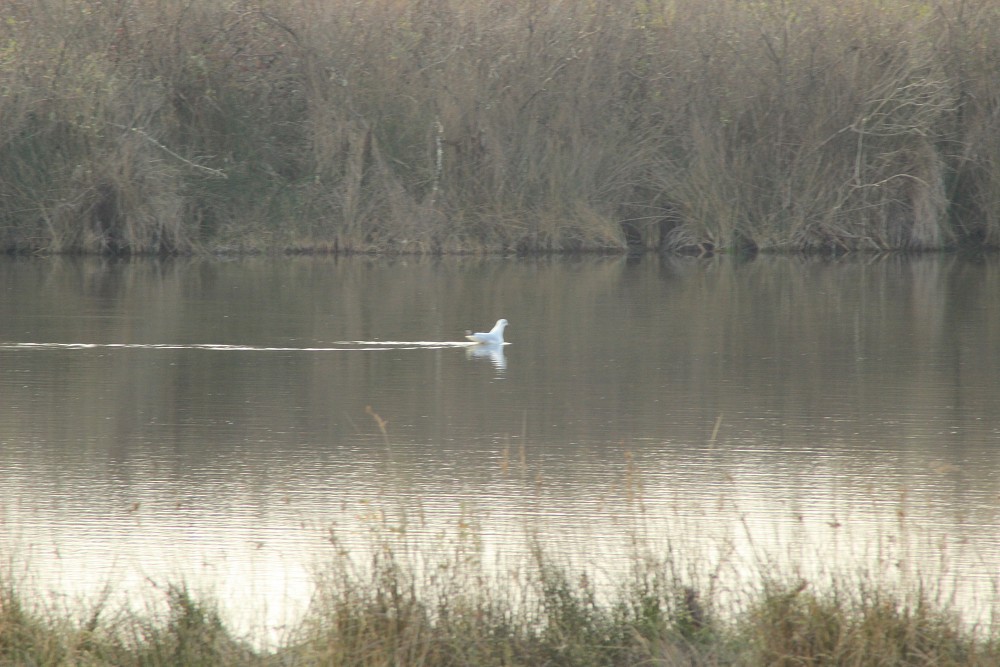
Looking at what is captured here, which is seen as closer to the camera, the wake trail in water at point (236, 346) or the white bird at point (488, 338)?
the wake trail in water at point (236, 346)

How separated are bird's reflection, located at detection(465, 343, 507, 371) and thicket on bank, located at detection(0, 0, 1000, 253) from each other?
659 inches

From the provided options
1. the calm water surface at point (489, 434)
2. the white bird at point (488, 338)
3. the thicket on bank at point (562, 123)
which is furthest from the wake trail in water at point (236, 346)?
the thicket on bank at point (562, 123)

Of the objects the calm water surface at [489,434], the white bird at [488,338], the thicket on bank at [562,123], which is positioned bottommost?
the calm water surface at [489,434]

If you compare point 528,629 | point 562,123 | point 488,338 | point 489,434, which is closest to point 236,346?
point 488,338

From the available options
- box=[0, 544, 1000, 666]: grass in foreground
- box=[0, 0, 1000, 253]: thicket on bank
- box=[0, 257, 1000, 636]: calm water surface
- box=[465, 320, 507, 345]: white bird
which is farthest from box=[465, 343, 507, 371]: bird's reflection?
box=[0, 0, 1000, 253]: thicket on bank

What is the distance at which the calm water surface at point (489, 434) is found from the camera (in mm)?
7668

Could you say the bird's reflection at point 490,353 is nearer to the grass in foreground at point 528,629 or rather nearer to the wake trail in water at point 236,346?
the wake trail in water at point 236,346

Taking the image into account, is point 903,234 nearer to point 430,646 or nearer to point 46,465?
point 46,465

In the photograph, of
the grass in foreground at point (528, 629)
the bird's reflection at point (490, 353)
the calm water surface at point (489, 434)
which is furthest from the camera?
the bird's reflection at point (490, 353)

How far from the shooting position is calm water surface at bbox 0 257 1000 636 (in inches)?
302

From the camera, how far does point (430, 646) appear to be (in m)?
5.73

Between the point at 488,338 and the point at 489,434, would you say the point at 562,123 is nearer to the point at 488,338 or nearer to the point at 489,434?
the point at 488,338

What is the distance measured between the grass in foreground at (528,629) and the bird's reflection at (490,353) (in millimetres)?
9916

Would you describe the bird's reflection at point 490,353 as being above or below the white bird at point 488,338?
below
